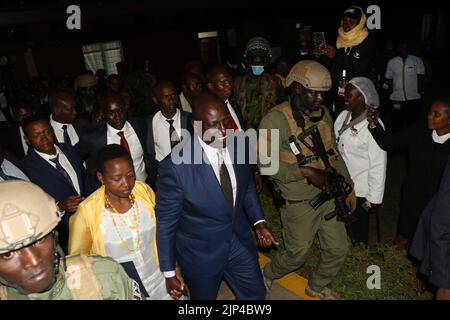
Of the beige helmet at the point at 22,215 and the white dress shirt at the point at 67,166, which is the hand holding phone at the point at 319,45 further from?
the beige helmet at the point at 22,215

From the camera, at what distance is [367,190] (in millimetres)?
3947

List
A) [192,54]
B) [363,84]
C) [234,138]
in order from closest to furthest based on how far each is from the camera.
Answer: [234,138], [363,84], [192,54]

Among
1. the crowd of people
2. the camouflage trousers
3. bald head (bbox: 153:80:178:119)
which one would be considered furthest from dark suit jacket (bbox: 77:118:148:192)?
the camouflage trousers

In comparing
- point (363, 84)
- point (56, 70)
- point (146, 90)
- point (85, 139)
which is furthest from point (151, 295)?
point (56, 70)

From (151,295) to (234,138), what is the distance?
1596mm

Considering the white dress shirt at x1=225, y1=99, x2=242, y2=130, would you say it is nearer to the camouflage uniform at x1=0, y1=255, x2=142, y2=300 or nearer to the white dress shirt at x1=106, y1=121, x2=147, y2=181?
the white dress shirt at x1=106, y1=121, x2=147, y2=181

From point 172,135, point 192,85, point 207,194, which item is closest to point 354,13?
point 192,85

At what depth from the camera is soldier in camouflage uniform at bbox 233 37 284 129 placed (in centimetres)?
575

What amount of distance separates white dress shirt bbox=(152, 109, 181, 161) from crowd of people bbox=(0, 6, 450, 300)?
0.05ft

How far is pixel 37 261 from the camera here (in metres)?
1.74

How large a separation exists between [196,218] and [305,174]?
3.75 ft

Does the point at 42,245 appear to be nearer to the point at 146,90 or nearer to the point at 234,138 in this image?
the point at 234,138

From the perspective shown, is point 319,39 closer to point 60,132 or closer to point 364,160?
point 364,160

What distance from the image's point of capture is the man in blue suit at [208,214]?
115 inches
